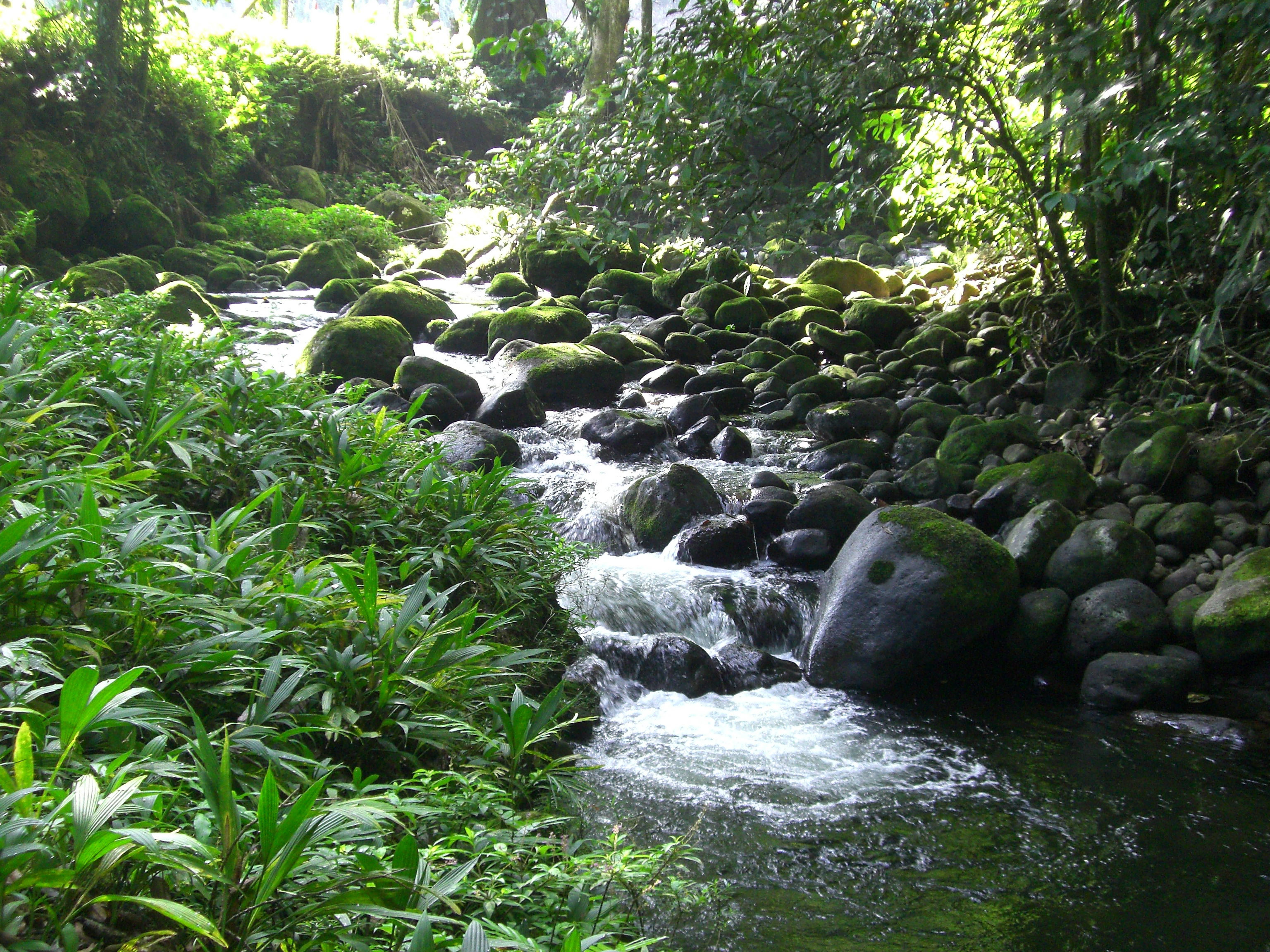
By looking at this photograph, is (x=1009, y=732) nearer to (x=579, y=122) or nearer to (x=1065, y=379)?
(x=579, y=122)

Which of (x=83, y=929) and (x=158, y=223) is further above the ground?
(x=158, y=223)

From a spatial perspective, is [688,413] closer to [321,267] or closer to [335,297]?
[335,297]

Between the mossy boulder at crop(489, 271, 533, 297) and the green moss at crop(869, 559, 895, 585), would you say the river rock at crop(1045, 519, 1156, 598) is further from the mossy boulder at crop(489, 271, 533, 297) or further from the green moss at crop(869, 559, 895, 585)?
the mossy boulder at crop(489, 271, 533, 297)

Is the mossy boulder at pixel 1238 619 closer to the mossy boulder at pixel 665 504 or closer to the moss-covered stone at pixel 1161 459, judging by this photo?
the moss-covered stone at pixel 1161 459

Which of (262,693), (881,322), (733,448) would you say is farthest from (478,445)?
(881,322)

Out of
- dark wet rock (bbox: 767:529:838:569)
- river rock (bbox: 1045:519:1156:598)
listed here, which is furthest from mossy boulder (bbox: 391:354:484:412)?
river rock (bbox: 1045:519:1156:598)

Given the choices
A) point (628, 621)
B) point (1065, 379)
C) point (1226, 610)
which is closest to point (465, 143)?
point (1065, 379)

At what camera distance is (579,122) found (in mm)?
4855

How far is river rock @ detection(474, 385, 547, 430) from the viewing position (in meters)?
9.85

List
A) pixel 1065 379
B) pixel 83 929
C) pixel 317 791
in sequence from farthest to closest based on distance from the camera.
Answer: pixel 1065 379, pixel 317 791, pixel 83 929

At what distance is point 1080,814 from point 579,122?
4.51m

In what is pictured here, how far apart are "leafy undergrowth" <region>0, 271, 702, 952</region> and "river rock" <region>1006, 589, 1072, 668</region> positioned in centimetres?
319

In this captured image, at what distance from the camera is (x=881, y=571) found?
5.55 metres

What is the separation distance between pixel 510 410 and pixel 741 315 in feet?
18.5
